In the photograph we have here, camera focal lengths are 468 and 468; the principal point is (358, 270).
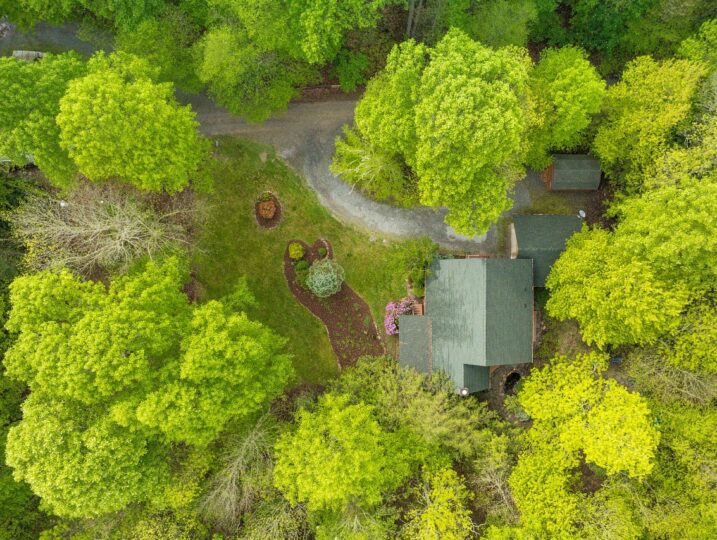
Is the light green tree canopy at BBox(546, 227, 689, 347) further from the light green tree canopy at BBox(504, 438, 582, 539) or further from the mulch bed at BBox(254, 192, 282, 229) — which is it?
the mulch bed at BBox(254, 192, 282, 229)

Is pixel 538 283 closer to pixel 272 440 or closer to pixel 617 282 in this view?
pixel 617 282

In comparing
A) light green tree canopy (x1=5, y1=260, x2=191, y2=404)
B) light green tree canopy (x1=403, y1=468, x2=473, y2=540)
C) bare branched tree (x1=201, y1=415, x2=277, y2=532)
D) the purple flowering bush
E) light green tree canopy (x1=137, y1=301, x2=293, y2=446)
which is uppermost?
light green tree canopy (x1=5, y1=260, x2=191, y2=404)

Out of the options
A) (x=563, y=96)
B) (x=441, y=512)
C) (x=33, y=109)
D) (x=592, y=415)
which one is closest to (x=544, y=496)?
(x=592, y=415)

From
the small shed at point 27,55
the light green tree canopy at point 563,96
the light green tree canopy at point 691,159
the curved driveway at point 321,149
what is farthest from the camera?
the curved driveway at point 321,149

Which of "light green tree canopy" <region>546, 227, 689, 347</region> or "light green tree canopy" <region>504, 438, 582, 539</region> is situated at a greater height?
"light green tree canopy" <region>546, 227, 689, 347</region>

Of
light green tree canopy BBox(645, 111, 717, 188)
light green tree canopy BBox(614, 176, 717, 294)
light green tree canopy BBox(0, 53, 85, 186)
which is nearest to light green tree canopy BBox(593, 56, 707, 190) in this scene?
light green tree canopy BBox(645, 111, 717, 188)

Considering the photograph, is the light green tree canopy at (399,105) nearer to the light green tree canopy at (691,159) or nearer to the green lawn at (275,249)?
the green lawn at (275,249)

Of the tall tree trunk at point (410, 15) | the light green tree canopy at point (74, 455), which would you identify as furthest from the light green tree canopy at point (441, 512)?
the tall tree trunk at point (410, 15)
